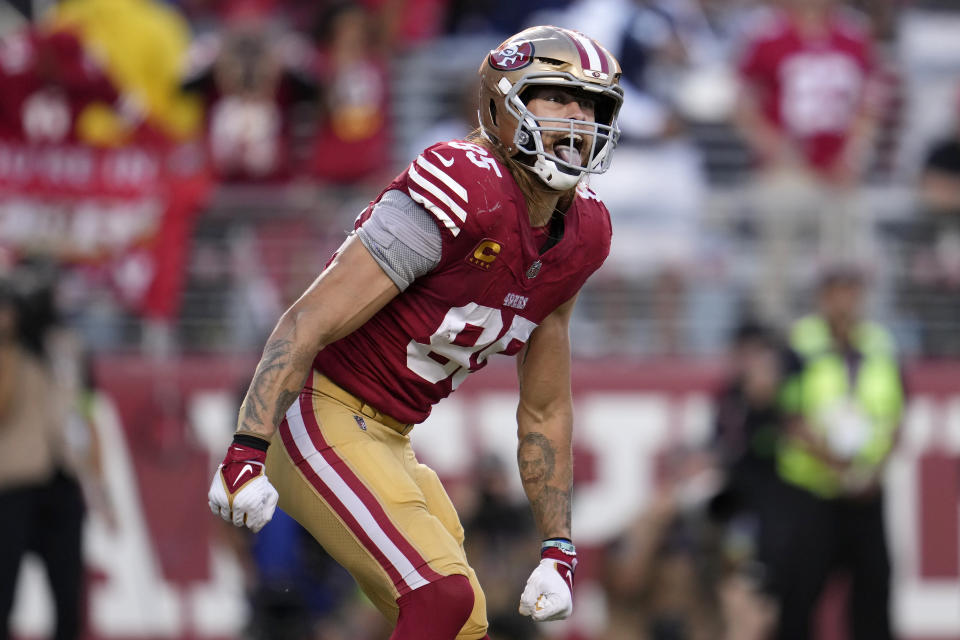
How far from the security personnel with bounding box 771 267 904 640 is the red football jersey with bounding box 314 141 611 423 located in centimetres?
421

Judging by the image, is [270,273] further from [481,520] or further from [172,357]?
[481,520]

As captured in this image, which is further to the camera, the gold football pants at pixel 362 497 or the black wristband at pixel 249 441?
the gold football pants at pixel 362 497

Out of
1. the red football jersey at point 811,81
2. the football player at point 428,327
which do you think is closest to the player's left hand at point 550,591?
the football player at point 428,327

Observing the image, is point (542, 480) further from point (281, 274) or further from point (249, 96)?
point (249, 96)

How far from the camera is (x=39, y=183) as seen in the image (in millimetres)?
9203

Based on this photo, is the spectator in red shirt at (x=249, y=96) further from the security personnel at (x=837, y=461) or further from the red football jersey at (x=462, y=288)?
the red football jersey at (x=462, y=288)

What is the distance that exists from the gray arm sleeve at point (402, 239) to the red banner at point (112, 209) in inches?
196

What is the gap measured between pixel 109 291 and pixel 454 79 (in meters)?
2.43

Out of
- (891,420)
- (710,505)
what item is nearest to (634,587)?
(710,505)

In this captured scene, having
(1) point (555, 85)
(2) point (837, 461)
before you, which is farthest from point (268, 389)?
(2) point (837, 461)

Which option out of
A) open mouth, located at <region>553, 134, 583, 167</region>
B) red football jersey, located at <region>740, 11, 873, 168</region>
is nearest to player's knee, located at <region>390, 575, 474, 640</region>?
open mouth, located at <region>553, 134, 583, 167</region>

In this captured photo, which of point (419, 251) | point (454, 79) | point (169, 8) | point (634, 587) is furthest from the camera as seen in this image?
point (169, 8)

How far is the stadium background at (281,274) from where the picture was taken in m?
9.30

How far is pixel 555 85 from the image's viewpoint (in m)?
4.70
